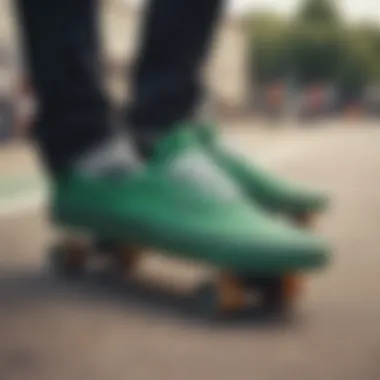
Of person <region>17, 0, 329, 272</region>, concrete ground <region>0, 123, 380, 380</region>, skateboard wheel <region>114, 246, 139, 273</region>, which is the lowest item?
concrete ground <region>0, 123, 380, 380</region>

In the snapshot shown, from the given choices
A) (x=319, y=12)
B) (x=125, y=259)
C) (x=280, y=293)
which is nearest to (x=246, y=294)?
(x=280, y=293)

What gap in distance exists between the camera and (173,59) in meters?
0.83

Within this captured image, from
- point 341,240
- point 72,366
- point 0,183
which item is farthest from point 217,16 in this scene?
point 0,183

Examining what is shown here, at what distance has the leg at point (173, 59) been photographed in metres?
0.83

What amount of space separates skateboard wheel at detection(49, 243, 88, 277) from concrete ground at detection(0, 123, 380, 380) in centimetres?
2

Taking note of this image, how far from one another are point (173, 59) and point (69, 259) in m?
0.19

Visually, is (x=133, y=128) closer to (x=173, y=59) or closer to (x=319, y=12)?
(x=173, y=59)

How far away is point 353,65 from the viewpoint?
3.43ft

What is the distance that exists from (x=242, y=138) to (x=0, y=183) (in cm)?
36

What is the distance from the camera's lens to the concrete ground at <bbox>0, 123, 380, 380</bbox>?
58 centimetres

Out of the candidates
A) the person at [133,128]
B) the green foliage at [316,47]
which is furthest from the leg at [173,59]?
the green foliage at [316,47]

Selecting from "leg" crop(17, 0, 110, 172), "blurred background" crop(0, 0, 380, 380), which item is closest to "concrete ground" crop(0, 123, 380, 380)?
"blurred background" crop(0, 0, 380, 380)

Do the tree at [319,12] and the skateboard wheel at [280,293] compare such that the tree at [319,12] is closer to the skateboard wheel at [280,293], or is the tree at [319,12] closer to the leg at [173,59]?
the leg at [173,59]

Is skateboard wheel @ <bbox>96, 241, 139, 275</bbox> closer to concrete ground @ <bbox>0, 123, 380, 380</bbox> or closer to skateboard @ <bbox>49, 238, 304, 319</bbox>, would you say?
concrete ground @ <bbox>0, 123, 380, 380</bbox>
